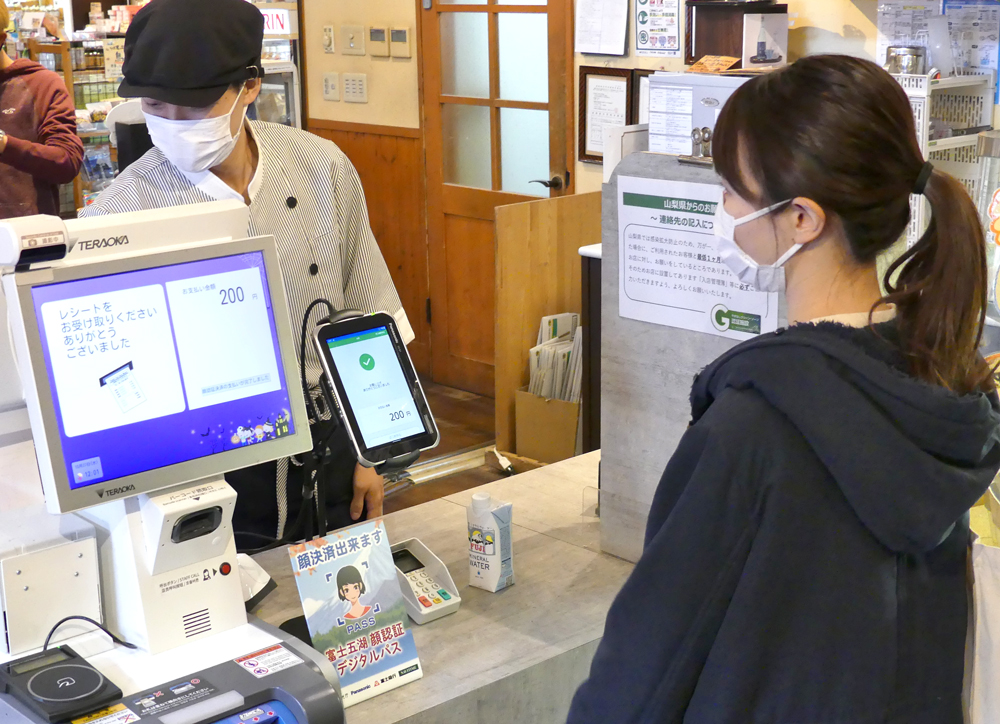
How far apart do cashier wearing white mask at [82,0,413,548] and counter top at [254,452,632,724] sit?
0.40 ft

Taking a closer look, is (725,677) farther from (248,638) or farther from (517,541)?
(517,541)

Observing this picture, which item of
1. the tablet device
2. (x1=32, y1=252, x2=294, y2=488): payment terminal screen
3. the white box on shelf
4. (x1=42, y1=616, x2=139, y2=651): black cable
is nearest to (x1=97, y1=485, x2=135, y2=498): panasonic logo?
(x1=32, y1=252, x2=294, y2=488): payment terminal screen

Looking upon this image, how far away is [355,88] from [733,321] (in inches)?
179

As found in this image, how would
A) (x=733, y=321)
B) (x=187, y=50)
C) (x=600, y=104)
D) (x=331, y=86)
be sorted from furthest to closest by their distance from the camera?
1. (x=331, y=86)
2. (x=600, y=104)
3. (x=187, y=50)
4. (x=733, y=321)

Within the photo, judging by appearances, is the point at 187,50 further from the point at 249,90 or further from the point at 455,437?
the point at 455,437

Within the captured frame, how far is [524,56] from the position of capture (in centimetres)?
492

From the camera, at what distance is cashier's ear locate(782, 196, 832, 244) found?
993 mm

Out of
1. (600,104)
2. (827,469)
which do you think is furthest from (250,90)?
(600,104)

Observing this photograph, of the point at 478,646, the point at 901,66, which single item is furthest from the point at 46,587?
the point at 901,66

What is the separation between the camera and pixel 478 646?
1.55 m

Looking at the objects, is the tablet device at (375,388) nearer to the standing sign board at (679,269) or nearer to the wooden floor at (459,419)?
the standing sign board at (679,269)

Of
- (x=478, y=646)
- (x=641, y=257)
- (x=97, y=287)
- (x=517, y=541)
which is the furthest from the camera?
(x=517, y=541)

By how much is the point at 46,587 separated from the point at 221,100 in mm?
947

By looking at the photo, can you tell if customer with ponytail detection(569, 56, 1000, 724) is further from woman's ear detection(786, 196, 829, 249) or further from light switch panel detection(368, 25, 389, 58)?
light switch panel detection(368, 25, 389, 58)
